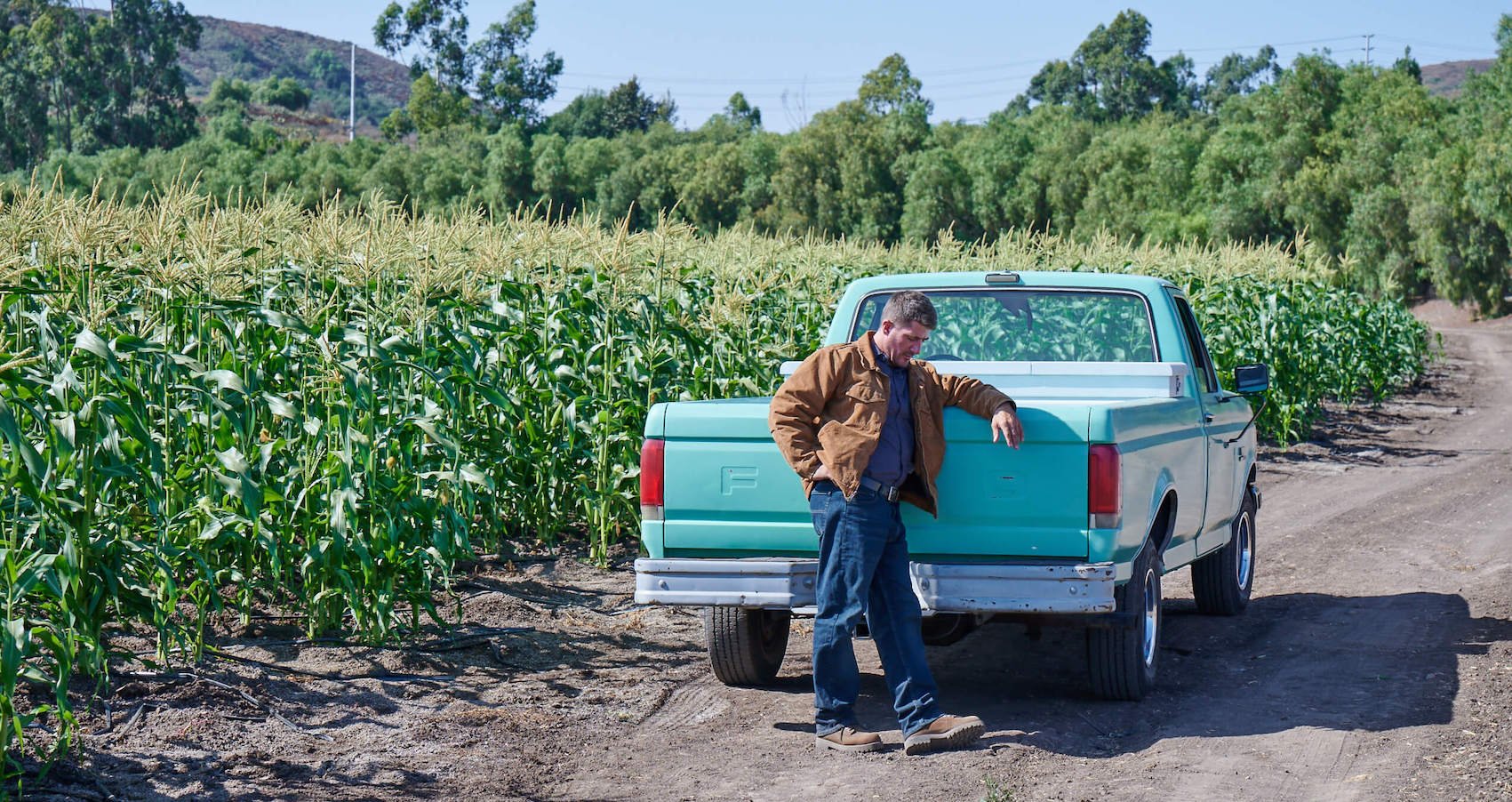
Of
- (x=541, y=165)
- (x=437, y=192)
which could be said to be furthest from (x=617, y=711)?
(x=541, y=165)

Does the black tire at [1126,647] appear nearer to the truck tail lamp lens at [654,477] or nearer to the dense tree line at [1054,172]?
the truck tail lamp lens at [654,477]

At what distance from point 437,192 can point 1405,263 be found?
45153 mm

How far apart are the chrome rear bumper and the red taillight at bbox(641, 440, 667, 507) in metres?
0.29

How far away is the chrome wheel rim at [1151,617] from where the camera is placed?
23.3ft

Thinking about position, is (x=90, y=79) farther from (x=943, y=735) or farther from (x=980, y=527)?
(x=943, y=735)

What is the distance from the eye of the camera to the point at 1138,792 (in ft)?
18.6

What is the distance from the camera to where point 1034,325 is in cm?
861

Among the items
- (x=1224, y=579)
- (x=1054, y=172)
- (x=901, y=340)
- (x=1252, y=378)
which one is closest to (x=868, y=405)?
(x=901, y=340)

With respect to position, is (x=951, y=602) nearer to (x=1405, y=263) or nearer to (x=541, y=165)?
(x=1405, y=263)

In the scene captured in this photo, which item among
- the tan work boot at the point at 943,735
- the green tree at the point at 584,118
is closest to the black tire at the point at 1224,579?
the tan work boot at the point at 943,735

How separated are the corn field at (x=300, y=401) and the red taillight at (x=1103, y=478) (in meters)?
3.21

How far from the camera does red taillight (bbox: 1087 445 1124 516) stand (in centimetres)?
619

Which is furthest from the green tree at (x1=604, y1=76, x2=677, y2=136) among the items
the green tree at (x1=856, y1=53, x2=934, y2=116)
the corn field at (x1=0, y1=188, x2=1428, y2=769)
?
→ the corn field at (x1=0, y1=188, x2=1428, y2=769)

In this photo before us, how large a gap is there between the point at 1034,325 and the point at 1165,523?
166 cm
